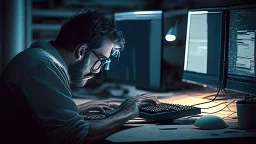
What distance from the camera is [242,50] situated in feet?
7.32

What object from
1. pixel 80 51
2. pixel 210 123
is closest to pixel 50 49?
pixel 80 51

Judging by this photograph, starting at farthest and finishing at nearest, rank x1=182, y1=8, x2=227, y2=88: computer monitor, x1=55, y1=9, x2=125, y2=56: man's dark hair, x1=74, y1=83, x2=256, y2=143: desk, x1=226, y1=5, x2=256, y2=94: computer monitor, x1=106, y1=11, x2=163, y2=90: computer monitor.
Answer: x1=106, y1=11, x2=163, y2=90: computer monitor, x1=182, y1=8, x2=227, y2=88: computer monitor, x1=226, y1=5, x2=256, y2=94: computer monitor, x1=55, y1=9, x2=125, y2=56: man's dark hair, x1=74, y1=83, x2=256, y2=143: desk

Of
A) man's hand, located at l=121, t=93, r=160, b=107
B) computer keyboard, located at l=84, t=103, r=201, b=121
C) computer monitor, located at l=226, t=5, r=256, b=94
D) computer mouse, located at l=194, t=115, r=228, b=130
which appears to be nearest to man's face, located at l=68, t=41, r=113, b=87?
computer keyboard, located at l=84, t=103, r=201, b=121

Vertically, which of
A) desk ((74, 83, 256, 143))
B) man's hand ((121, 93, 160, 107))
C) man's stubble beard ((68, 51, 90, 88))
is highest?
man's stubble beard ((68, 51, 90, 88))

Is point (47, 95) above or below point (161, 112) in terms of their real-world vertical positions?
above

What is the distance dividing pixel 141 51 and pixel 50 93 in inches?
49.8

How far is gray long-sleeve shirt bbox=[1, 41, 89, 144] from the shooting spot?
161 centimetres

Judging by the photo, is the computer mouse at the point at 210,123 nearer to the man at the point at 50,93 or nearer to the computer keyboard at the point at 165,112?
the computer keyboard at the point at 165,112

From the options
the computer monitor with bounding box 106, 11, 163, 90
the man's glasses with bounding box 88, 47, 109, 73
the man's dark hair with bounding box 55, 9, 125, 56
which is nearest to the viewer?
the man's dark hair with bounding box 55, 9, 125, 56

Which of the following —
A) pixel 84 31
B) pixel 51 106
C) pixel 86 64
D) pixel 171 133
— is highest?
pixel 84 31

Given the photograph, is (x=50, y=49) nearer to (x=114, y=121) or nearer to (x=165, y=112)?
(x=114, y=121)

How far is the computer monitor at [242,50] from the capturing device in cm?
Result: 217

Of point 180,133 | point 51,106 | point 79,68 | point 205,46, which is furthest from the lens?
point 205,46

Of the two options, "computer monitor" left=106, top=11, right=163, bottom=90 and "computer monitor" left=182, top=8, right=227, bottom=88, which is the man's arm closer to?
"computer monitor" left=182, top=8, right=227, bottom=88
